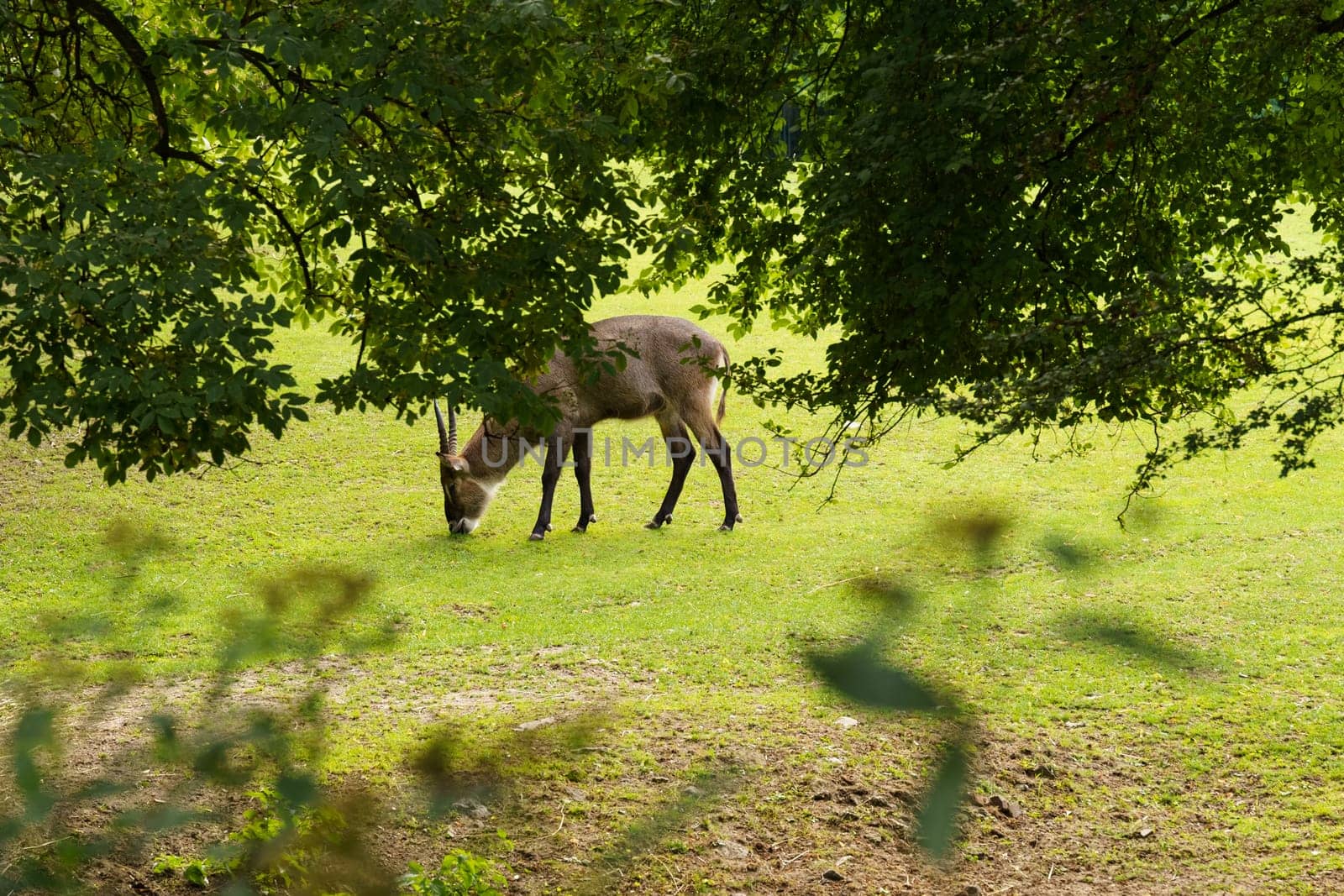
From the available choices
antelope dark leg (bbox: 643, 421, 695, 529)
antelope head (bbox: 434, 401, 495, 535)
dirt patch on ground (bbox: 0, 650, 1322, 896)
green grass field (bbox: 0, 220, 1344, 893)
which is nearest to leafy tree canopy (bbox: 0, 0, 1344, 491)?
green grass field (bbox: 0, 220, 1344, 893)

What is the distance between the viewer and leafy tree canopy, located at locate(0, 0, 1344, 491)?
5.42 metres

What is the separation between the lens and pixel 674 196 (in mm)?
8469

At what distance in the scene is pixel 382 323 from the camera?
640cm

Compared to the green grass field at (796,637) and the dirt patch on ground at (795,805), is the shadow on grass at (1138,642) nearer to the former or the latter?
the green grass field at (796,637)

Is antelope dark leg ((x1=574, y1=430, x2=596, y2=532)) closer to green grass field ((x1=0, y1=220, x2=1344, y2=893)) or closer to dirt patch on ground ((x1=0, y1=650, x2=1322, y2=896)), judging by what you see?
green grass field ((x1=0, y1=220, x2=1344, y2=893))

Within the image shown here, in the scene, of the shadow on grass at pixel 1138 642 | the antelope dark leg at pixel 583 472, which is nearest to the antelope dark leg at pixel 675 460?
the antelope dark leg at pixel 583 472

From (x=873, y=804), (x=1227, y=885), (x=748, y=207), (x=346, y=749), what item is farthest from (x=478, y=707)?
(x=1227, y=885)

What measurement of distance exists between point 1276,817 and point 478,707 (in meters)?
4.75

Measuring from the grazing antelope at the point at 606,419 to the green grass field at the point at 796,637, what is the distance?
33cm

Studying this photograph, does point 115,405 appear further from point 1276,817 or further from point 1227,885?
point 1276,817

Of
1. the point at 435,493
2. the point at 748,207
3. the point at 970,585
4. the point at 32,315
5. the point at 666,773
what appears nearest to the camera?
the point at 970,585

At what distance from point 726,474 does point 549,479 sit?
1.86 m

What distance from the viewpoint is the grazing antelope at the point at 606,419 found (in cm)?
1330

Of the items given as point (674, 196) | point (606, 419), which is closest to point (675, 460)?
point (606, 419)
